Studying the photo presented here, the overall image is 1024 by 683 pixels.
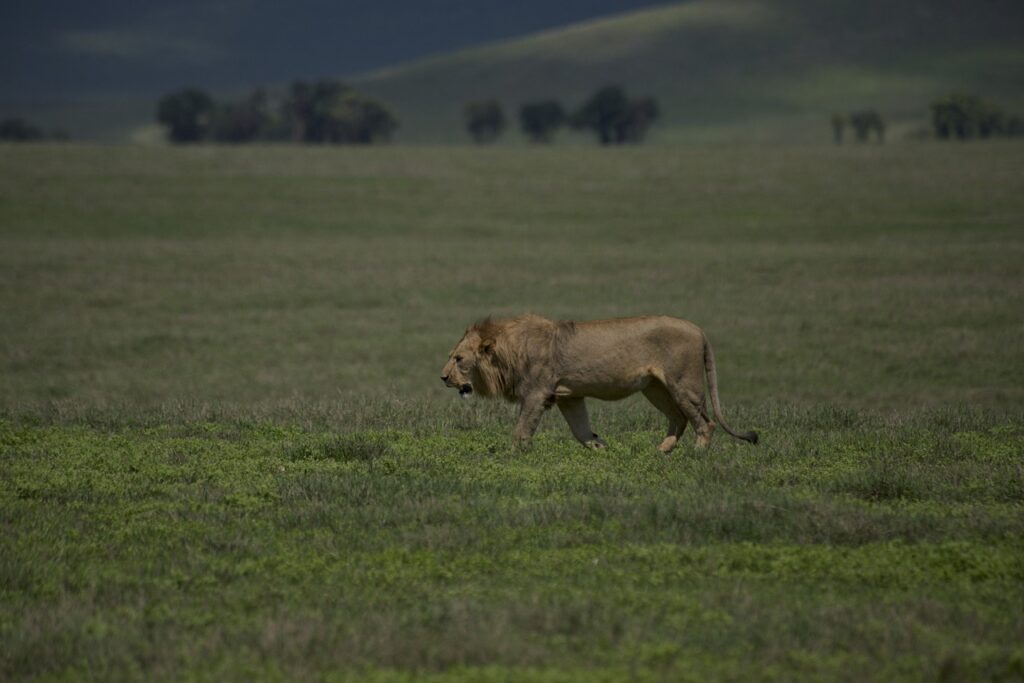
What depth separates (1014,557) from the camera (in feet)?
25.7

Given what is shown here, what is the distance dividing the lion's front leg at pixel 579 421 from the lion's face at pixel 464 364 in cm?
86

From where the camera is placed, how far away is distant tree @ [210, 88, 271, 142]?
166875 millimetres

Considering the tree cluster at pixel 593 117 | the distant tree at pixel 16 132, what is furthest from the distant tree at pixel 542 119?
the distant tree at pixel 16 132

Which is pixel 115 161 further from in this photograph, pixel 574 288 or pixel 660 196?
pixel 574 288

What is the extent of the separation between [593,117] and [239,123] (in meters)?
46.6

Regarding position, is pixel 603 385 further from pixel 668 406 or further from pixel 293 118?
pixel 293 118

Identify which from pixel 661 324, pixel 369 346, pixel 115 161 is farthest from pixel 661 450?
pixel 115 161

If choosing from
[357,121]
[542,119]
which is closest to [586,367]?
[357,121]

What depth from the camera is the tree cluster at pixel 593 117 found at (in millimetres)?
164375

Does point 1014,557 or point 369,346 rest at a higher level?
point 1014,557

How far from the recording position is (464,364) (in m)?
11.7

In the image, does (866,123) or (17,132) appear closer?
(866,123)

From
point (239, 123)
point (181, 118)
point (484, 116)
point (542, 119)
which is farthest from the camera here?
point (484, 116)

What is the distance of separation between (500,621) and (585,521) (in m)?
2.14
